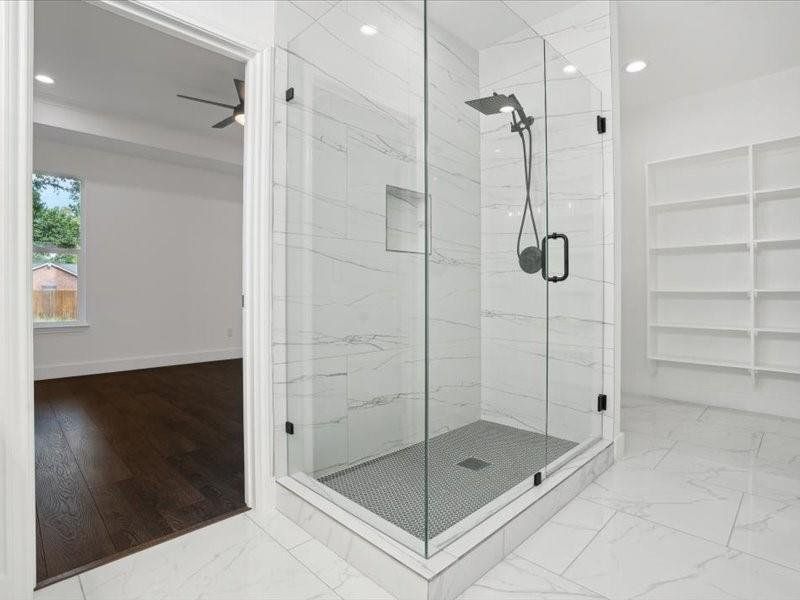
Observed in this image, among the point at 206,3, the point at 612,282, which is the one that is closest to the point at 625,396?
the point at 612,282

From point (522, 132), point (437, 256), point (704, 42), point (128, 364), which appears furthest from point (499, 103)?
point (128, 364)

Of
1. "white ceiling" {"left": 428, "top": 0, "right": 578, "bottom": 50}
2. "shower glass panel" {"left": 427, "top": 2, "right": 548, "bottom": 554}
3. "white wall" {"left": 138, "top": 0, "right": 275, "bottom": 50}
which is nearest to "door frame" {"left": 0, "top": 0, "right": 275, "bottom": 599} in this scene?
"white wall" {"left": 138, "top": 0, "right": 275, "bottom": 50}

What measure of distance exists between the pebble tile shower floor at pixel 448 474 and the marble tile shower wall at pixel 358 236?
98mm

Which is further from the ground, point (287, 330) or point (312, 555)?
point (287, 330)

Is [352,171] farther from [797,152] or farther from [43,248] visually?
[43,248]

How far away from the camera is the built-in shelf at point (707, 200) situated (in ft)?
11.0

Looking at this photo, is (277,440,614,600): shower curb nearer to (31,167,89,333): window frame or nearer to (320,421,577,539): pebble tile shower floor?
(320,421,577,539): pebble tile shower floor

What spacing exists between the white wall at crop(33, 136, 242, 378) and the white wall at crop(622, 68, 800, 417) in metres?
4.80

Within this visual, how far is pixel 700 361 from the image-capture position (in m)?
3.55

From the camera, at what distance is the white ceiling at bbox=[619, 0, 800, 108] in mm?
2541

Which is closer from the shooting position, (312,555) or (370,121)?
(312,555)

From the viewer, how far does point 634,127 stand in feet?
12.9

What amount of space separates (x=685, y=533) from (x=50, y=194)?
608cm

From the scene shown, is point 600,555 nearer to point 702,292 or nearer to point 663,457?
point 663,457
